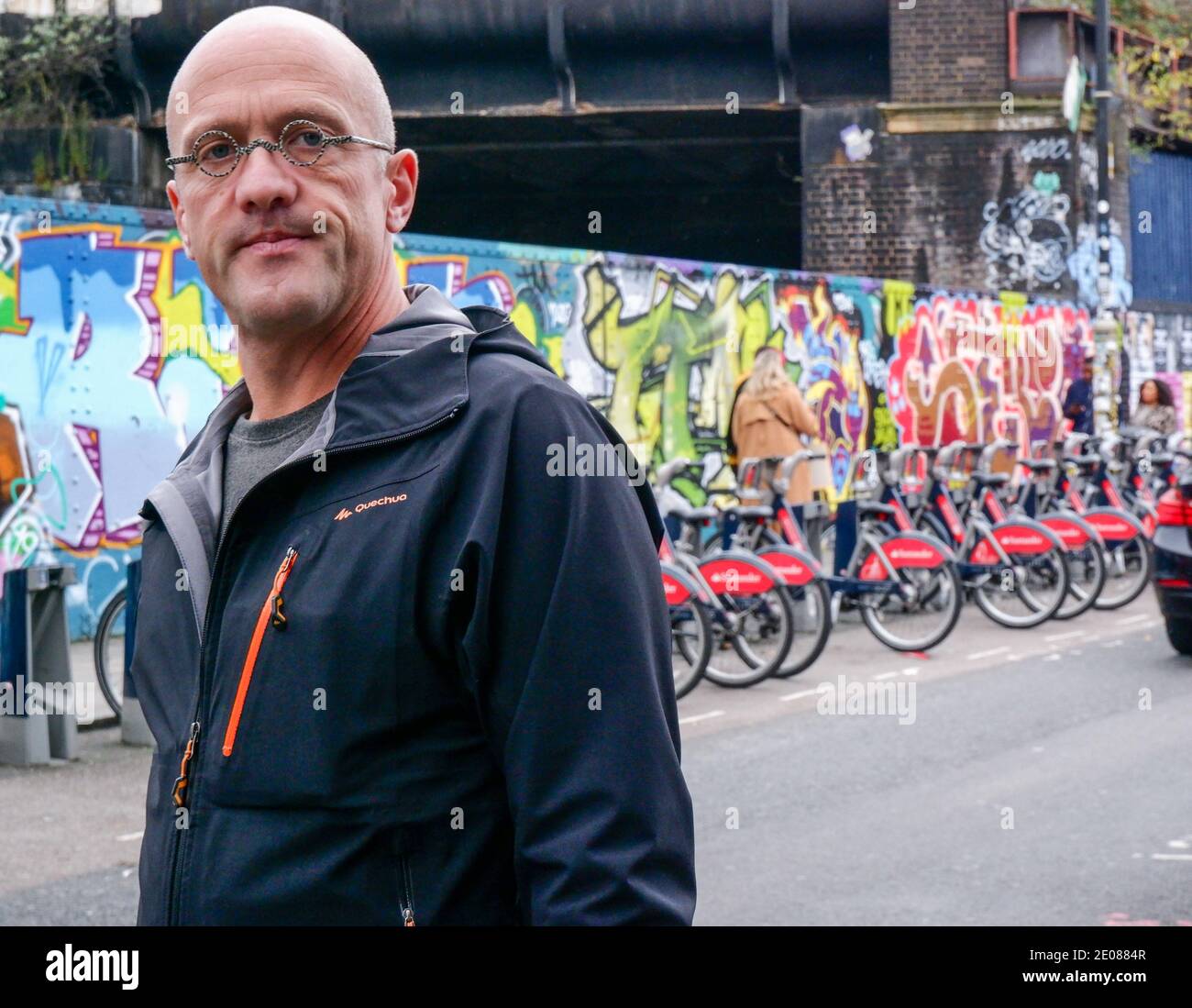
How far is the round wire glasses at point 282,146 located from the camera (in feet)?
6.79

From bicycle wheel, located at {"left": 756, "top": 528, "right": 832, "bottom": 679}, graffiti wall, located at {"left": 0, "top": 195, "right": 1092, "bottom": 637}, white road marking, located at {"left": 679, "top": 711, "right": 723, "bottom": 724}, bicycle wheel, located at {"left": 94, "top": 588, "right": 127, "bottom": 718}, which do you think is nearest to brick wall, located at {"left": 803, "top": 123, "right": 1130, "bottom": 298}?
graffiti wall, located at {"left": 0, "top": 195, "right": 1092, "bottom": 637}

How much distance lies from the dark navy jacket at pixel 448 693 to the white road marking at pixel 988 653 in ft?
32.9

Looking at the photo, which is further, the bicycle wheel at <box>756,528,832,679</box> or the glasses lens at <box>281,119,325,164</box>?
the bicycle wheel at <box>756,528,832,679</box>

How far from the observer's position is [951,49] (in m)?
25.3

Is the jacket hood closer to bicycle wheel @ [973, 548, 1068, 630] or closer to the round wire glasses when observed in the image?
the round wire glasses

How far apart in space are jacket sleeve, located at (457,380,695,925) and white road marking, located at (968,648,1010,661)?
10042 mm

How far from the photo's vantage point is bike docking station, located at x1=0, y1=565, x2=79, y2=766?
854 centimetres

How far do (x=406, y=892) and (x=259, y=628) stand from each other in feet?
1.04

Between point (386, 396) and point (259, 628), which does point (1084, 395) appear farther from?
point (259, 628)

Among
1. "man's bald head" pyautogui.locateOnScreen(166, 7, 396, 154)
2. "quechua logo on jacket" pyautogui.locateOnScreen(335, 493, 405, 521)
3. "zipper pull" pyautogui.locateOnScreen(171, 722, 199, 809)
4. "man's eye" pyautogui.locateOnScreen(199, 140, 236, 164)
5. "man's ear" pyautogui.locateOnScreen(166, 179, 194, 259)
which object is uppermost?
"man's bald head" pyautogui.locateOnScreen(166, 7, 396, 154)

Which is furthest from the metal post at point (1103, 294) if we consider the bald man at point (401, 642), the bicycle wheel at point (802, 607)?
the bald man at point (401, 642)

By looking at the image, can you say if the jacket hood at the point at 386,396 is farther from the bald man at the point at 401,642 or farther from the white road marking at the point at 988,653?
the white road marking at the point at 988,653

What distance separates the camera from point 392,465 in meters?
1.89
